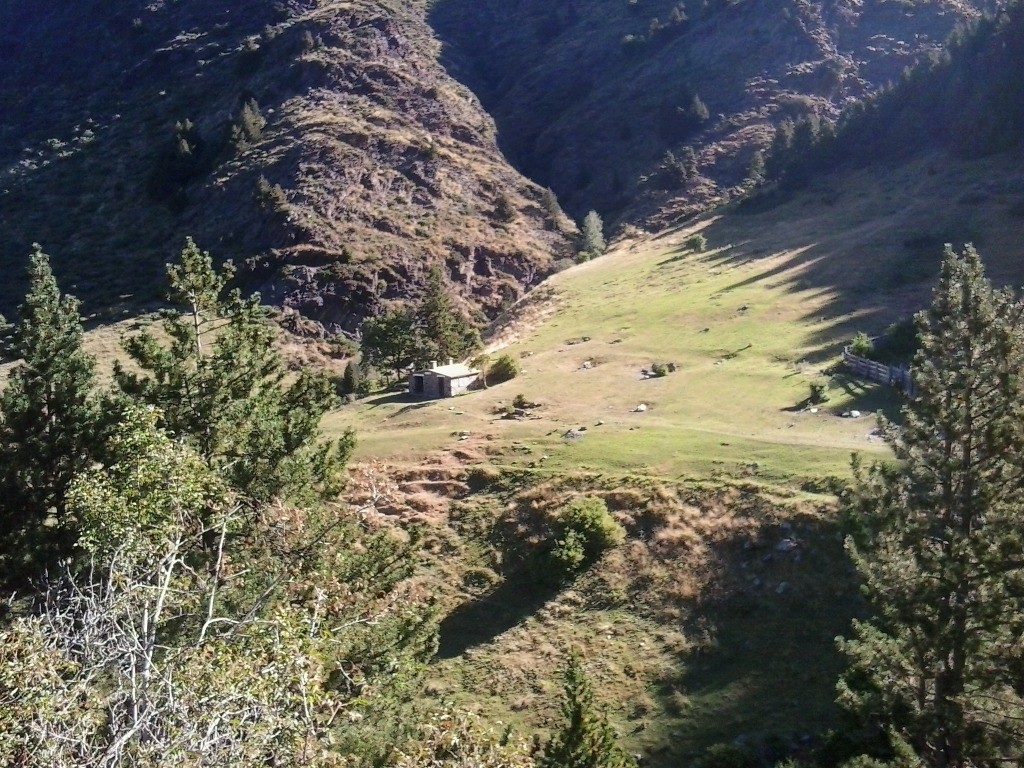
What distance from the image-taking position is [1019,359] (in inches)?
546

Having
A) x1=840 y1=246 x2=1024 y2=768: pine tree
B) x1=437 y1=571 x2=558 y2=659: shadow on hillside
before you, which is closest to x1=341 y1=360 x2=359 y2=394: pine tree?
x1=437 y1=571 x2=558 y2=659: shadow on hillside

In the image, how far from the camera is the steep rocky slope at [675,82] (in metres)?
106

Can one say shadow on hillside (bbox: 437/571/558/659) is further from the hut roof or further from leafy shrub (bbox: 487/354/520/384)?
leafy shrub (bbox: 487/354/520/384)

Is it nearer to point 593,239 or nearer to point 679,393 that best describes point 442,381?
point 679,393

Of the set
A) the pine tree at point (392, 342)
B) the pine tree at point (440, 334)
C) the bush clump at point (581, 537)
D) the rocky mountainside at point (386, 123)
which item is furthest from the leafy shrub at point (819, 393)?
the rocky mountainside at point (386, 123)

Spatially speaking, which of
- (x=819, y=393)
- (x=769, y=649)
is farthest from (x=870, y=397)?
(x=769, y=649)

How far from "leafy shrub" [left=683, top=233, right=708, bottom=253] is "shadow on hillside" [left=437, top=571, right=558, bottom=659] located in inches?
2194

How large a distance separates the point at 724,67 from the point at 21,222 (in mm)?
99833

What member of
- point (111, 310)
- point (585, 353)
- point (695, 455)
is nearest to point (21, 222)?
point (111, 310)

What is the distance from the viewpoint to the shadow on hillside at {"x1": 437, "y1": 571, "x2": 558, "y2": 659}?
2533 centimetres

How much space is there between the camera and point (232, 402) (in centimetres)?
2027

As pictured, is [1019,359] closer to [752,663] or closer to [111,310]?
[752,663]

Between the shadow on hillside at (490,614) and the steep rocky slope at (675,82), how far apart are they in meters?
75.9

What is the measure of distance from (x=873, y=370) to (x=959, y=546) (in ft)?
82.1
